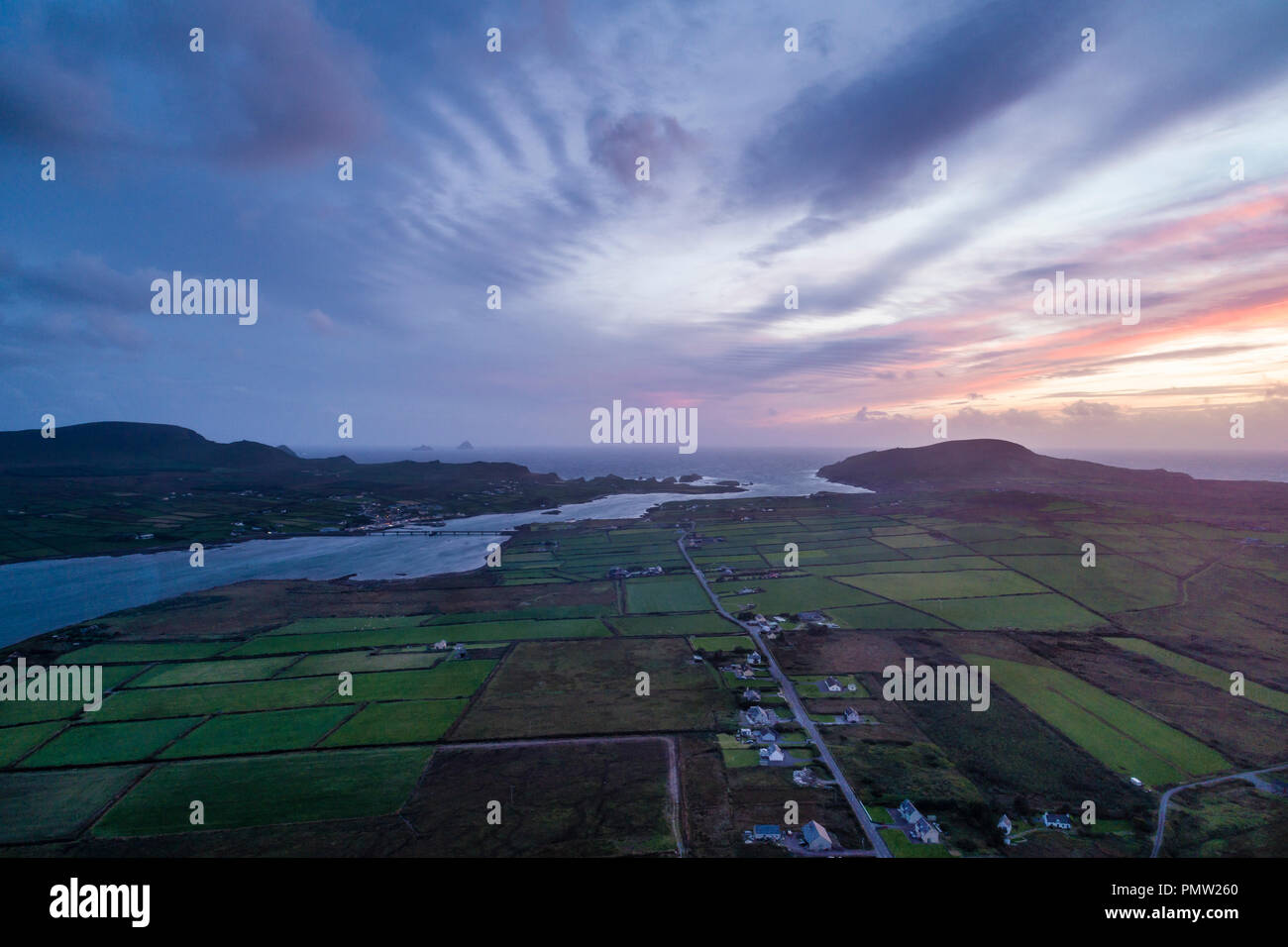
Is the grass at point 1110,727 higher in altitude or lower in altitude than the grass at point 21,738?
higher

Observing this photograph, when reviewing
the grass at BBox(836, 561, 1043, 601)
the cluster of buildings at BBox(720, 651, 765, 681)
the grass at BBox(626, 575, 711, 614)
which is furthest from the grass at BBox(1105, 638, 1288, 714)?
the grass at BBox(626, 575, 711, 614)

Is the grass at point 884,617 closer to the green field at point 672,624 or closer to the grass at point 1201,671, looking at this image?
the green field at point 672,624

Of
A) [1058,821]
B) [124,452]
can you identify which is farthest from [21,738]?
[124,452]

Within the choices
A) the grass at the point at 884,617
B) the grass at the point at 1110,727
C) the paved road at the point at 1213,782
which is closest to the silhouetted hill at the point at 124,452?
the grass at the point at 884,617

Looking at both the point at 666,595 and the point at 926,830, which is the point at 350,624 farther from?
the point at 926,830

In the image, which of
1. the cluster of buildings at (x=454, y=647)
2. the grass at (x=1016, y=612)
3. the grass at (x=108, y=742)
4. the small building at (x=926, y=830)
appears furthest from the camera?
the grass at (x=1016, y=612)

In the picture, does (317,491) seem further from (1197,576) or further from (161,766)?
(1197,576)
